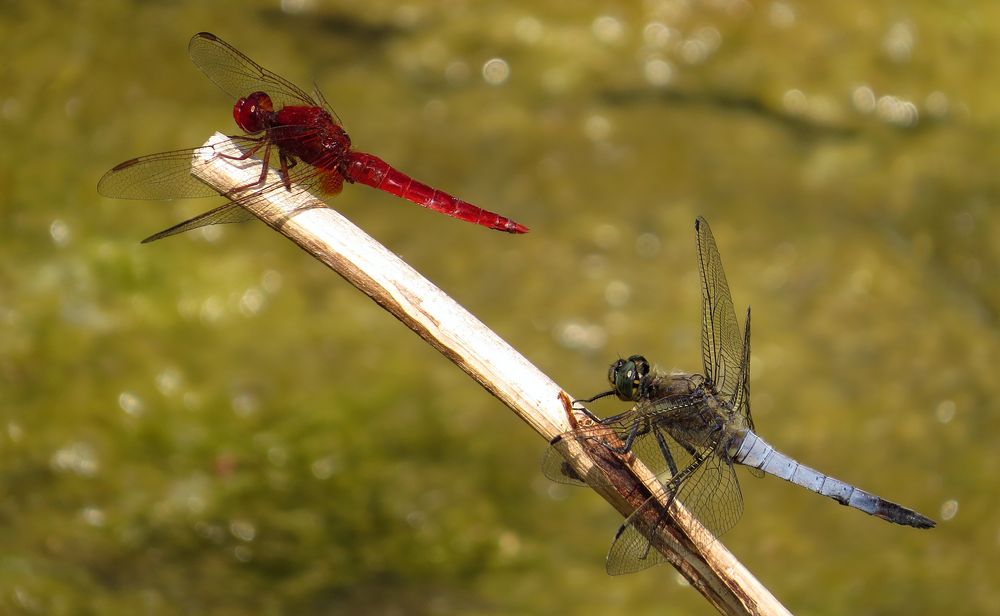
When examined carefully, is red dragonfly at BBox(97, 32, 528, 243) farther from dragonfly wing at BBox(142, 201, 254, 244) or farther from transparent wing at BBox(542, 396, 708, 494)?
transparent wing at BBox(542, 396, 708, 494)

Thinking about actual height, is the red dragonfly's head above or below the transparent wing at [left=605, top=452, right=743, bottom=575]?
above

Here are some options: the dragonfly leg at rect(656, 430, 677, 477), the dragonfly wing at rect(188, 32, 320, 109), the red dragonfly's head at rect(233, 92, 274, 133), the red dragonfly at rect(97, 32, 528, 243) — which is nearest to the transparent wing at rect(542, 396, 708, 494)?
the dragonfly leg at rect(656, 430, 677, 477)

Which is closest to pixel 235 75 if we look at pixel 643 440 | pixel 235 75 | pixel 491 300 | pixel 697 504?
pixel 235 75

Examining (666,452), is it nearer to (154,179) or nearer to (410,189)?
(410,189)

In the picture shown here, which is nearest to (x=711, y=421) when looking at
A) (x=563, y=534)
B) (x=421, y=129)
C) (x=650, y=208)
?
(x=563, y=534)

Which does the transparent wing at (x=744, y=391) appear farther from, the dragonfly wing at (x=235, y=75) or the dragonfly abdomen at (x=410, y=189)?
the dragonfly wing at (x=235, y=75)

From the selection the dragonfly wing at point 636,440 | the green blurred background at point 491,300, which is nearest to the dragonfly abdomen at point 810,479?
the dragonfly wing at point 636,440
